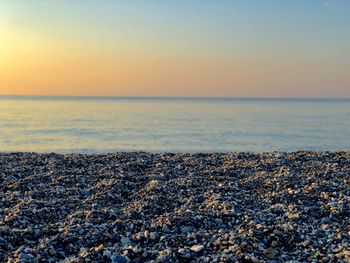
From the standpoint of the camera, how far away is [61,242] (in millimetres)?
6195

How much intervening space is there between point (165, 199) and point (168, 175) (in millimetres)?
2449

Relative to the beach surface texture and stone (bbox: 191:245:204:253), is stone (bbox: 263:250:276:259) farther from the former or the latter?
stone (bbox: 191:245:204:253)

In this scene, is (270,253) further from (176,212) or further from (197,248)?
(176,212)

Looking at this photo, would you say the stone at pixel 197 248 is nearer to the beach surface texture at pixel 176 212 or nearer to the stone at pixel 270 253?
the beach surface texture at pixel 176 212

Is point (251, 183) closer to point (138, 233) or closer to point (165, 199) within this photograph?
point (165, 199)

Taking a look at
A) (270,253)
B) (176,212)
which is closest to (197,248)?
(270,253)

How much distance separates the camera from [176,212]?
7.42 metres

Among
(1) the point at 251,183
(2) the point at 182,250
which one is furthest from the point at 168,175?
(2) the point at 182,250

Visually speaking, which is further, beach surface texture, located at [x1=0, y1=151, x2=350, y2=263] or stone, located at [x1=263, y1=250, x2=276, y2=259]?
beach surface texture, located at [x1=0, y1=151, x2=350, y2=263]

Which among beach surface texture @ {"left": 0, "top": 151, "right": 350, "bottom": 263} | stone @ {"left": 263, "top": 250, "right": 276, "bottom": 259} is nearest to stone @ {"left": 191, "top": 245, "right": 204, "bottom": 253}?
beach surface texture @ {"left": 0, "top": 151, "right": 350, "bottom": 263}

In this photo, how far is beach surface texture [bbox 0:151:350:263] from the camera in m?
5.88

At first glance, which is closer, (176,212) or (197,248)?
(197,248)

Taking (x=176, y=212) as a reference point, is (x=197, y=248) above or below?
below

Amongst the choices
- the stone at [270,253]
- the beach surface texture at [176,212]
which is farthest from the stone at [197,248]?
the stone at [270,253]
